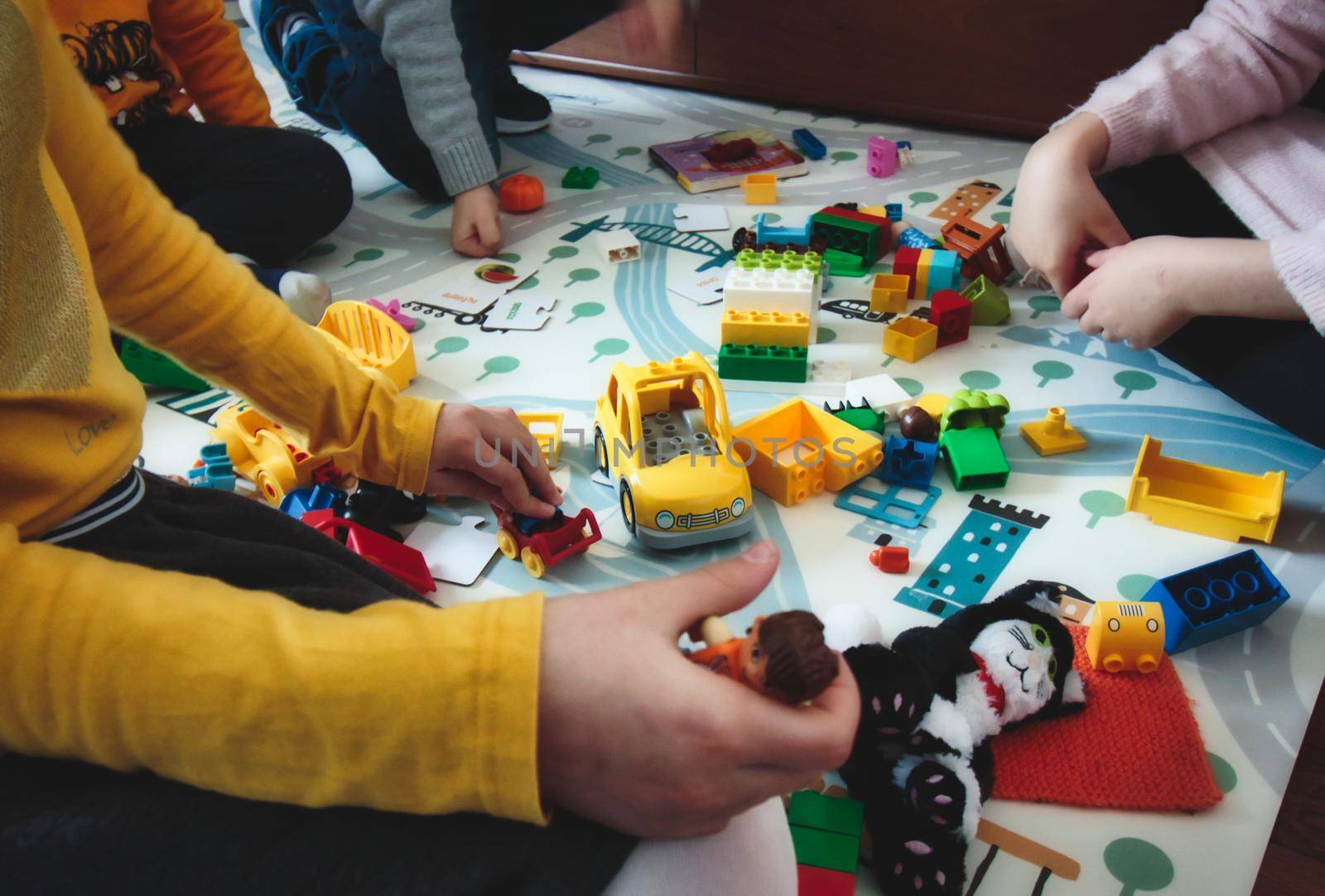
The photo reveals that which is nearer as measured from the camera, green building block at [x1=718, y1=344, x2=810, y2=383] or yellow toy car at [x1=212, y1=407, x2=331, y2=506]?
yellow toy car at [x1=212, y1=407, x2=331, y2=506]

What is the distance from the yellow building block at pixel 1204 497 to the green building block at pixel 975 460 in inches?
4.3

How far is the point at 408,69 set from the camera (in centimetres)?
123

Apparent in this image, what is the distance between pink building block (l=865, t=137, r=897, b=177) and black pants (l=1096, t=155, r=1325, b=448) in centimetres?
41

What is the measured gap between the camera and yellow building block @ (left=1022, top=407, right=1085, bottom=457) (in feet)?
2.84

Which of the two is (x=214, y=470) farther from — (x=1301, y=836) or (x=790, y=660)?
(x=1301, y=836)

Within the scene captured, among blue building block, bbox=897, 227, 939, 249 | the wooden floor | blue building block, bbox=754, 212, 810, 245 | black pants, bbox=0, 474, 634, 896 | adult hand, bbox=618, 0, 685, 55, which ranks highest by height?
adult hand, bbox=618, 0, 685, 55

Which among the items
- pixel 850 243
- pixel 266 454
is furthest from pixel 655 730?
pixel 850 243

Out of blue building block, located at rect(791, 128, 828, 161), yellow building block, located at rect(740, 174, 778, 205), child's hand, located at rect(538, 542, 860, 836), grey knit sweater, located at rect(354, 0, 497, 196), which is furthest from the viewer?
blue building block, located at rect(791, 128, 828, 161)

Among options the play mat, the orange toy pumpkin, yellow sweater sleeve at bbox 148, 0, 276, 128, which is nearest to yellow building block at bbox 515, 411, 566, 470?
the play mat

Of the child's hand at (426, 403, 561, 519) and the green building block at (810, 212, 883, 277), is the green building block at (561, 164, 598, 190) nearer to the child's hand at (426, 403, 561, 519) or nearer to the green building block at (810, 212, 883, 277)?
the green building block at (810, 212, 883, 277)

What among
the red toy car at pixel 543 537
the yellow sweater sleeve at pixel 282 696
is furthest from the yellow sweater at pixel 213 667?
the red toy car at pixel 543 537

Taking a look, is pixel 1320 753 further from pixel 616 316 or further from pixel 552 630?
pixel 616 316

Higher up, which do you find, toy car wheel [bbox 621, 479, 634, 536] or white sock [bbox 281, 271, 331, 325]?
white sock [bbox 281, 271, 331, 325]

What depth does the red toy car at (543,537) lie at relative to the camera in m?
0.74
